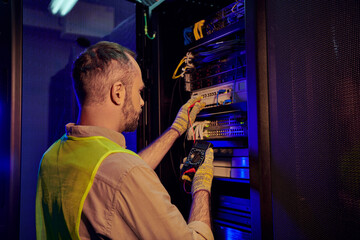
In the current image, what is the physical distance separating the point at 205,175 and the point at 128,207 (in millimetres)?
548

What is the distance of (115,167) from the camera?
0.78m

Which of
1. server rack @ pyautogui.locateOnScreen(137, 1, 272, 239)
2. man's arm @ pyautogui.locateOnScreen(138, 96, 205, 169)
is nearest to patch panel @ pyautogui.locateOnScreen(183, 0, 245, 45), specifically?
server rack @ pyautogui.locateOnScreen(137, 1, 272, 239)

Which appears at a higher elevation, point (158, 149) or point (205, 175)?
point (158, 149)

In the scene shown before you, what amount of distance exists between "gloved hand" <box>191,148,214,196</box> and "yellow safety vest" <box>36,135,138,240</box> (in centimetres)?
43

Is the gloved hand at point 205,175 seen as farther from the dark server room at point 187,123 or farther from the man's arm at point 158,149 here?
the man's arm at point 158,149

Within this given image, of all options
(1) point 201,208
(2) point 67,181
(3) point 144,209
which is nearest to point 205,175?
(1) point 201,208

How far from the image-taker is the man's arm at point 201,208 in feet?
3.34

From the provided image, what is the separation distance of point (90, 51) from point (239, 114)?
77cm

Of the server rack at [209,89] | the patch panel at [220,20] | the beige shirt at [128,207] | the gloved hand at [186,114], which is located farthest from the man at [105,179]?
the patch panel at [220,20]

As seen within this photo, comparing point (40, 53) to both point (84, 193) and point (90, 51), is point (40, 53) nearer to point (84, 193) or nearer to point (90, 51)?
point (90, 51)

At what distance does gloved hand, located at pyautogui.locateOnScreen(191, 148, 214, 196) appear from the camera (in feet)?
3.84

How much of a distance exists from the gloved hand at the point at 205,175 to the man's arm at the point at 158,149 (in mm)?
263

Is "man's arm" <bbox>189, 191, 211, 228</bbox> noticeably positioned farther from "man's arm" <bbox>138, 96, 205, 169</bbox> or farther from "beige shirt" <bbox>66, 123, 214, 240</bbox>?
"man's arm" <bbox>138, 96, 205, 169</bbox>

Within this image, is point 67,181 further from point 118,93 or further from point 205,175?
point 205,175
